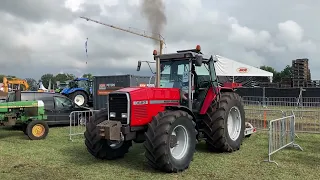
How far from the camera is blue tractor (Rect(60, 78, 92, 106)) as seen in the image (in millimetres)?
18156

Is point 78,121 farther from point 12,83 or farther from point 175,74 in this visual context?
point 12,83

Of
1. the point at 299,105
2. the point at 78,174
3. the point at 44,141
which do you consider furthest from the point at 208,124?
the point at 299,105

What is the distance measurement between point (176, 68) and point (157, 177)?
8.98ft

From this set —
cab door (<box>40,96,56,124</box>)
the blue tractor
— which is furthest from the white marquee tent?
cab door (<box>40,96,56,124</box>)

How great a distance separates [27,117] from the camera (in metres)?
10.8

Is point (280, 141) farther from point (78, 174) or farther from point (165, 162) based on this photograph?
point (78, 174)

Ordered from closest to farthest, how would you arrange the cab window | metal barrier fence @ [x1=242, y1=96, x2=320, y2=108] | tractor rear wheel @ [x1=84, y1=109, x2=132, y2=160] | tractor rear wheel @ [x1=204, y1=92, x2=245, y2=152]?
1. tractor rear wheel @ [x1=84, y1=109, x2=132, y2=160]
2. tractor rear wheel @ [x1=204, y1=92, x2=245, y2=152]
3. the cab window
4. metal barrier fence @ [x1=242, y1=96, x2=320, y2=108]

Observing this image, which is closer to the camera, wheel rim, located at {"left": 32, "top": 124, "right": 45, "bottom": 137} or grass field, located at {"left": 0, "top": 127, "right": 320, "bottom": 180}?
grass field, located at {"left": 0, "top": 127, "right": 320, "bottom": 180}

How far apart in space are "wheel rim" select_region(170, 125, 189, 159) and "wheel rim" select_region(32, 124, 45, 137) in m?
5.70

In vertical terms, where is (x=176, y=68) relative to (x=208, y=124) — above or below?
above

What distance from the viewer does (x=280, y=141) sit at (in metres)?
8.05

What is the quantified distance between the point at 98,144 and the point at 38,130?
4.47 meters

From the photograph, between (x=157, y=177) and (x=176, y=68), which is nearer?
(x=157, y=177)

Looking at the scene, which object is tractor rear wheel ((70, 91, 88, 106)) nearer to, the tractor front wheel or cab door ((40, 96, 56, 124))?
cab door ((40, 96, 56, 124))
